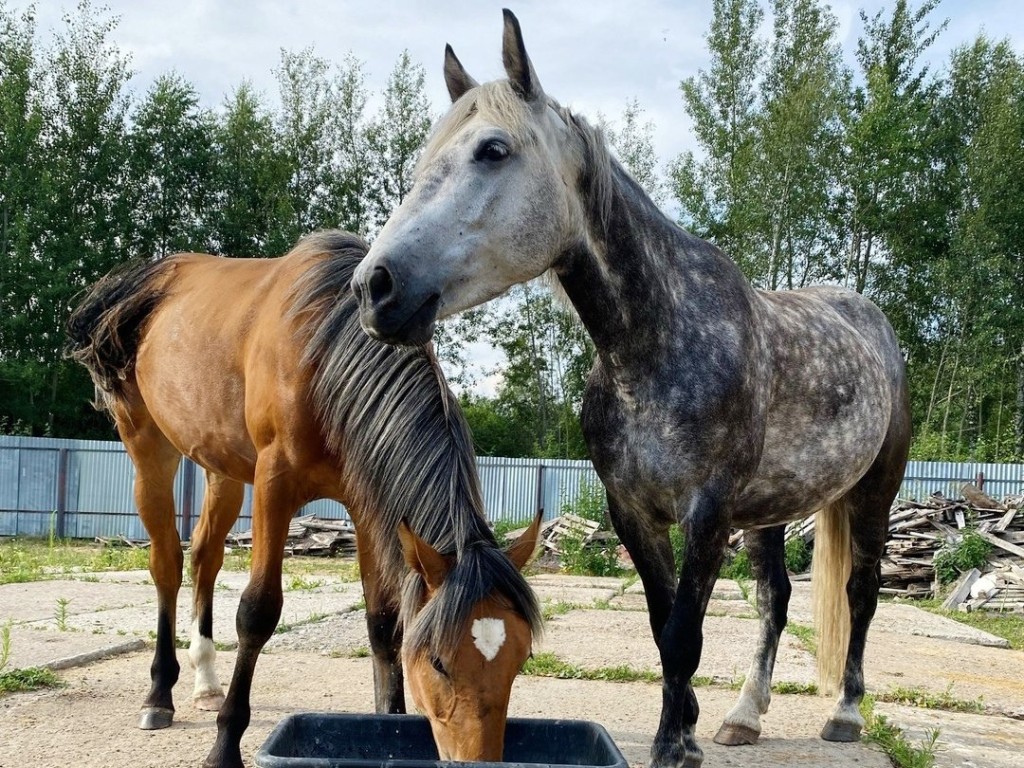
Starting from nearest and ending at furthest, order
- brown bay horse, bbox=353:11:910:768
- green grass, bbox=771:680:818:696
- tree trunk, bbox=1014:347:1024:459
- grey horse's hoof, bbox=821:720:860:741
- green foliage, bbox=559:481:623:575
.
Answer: brown bay horse, bbox=353:11:910:768 < grey horse's hoof, bbox=821:720:860:741 < green grass, bbox=771:680:818:696 < green foliage, bbox=559:481:623:575 < tree trunk, bbox=1014:347:1024:459

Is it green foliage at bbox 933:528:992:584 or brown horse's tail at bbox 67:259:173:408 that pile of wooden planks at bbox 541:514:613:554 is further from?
brown horse's tail at bbox 67:259:173:408

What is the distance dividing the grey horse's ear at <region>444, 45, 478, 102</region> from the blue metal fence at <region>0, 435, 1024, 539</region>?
14613mm

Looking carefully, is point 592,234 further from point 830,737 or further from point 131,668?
point 131,668

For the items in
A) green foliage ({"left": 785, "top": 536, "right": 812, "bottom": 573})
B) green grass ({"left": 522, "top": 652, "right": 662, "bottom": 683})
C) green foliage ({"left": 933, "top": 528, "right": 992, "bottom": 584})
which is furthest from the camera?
green foliage ({"left": 785, "top": 536, "right": 812, "bottom": 573})

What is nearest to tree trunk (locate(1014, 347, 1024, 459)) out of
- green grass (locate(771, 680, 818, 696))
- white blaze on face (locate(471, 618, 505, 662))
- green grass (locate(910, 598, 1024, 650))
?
green grass (locate(910, 598, 1024, 650))

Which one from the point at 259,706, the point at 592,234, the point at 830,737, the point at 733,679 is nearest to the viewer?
the point at 592,234

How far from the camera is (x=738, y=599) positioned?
884 centimetres

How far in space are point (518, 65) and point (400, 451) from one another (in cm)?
125

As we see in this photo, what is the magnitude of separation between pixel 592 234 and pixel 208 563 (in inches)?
108

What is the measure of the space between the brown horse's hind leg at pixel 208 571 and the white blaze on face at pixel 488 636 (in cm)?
231

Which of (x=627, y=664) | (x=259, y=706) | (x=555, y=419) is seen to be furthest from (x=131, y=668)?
(x=555, y=419)

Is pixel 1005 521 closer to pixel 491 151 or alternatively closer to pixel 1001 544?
pixel 1001 544

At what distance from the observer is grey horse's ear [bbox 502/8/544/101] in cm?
247

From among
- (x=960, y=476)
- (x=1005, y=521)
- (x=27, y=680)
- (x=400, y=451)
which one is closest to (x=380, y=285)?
(x=400, y=451)
